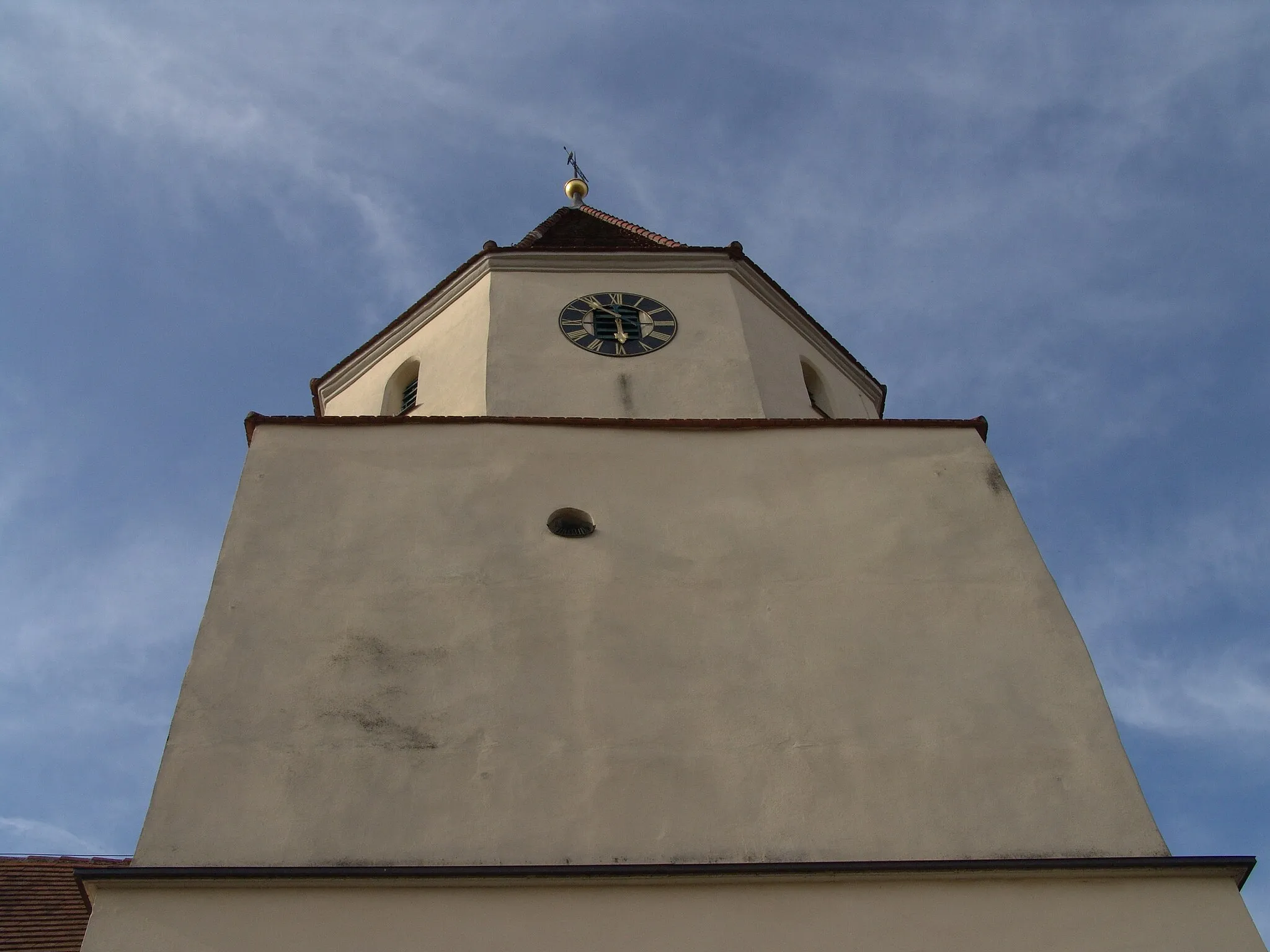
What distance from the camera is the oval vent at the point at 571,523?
1112 centimetres

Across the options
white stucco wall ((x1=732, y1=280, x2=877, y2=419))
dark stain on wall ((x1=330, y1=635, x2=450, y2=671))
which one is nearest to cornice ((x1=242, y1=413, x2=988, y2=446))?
white stucco wall ((x1=732, y1=280, x2=877, y2=419))

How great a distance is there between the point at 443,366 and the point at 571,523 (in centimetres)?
362

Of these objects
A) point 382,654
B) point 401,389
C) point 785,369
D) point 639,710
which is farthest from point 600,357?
point 639,710

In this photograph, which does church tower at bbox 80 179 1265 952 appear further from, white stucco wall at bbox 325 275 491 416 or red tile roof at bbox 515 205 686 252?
red tile roof at bbox 515 205 686 252

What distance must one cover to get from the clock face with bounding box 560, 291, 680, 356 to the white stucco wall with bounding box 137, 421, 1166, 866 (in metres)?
2.01

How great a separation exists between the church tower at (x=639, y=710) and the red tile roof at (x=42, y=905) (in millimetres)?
3138

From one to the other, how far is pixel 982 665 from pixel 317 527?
4583 mm

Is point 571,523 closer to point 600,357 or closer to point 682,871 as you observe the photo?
point 600,357

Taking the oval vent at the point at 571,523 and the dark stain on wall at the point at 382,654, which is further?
the oval vent at the point at 571,523

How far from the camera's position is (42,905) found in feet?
42.1

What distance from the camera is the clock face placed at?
1398 centimetres

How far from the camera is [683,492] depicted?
1155 centimetres

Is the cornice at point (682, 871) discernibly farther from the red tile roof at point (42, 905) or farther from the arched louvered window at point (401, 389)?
the arched louvered window at point (401, 389)

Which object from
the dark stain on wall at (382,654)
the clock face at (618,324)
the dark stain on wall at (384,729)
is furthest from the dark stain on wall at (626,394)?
the dark stain on wall at (384,729)
